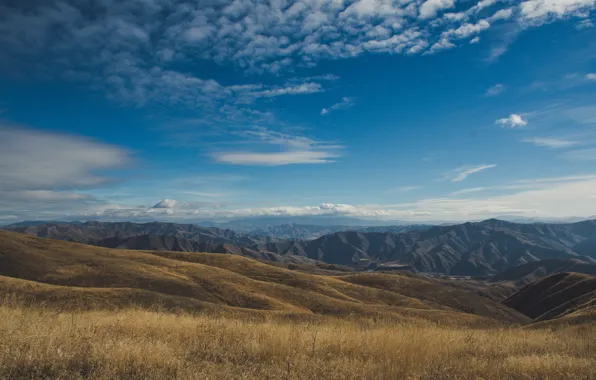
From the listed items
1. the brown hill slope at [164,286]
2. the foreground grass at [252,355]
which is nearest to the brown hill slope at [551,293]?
the brown hill slope at [164,286]

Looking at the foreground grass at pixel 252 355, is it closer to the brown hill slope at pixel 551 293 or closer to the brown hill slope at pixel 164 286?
the brown hill slope at pixel 164 286

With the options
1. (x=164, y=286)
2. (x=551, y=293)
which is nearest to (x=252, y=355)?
(x=164, y=286)

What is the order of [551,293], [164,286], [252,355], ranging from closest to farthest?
[252,355] → [164,286] → [551,293]

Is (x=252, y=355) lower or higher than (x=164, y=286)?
higher

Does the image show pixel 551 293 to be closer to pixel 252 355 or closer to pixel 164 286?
pixel 164 286

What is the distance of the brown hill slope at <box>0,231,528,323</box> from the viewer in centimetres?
3497

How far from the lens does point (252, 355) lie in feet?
24.0

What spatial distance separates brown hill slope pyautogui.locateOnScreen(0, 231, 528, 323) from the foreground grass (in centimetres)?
2546

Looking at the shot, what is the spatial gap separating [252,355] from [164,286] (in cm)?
4504

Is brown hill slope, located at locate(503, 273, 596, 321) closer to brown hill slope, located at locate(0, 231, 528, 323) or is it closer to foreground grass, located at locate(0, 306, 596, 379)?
brown hill slope, located at locate(0, 231, 528, 323)

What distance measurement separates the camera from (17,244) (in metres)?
63.7

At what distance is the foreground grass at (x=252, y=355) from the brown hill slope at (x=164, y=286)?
83.5 feet

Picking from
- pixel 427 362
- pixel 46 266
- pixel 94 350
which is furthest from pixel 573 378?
pixel 46 266

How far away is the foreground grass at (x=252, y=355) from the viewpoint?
575 centimetres
